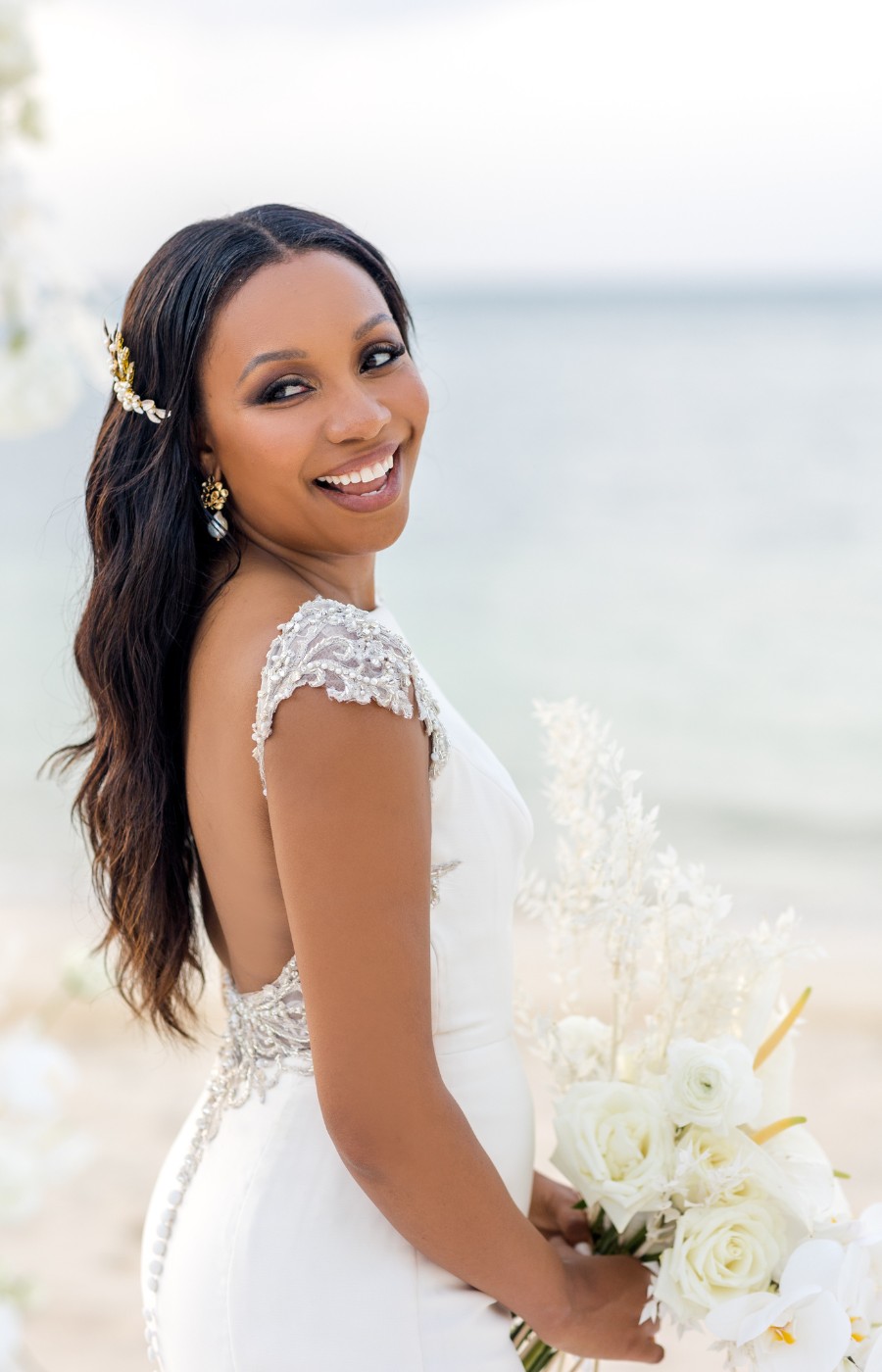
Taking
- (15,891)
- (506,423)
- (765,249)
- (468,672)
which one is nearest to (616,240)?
(765,249)

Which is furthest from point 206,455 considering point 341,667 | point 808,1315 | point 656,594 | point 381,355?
point 656,594

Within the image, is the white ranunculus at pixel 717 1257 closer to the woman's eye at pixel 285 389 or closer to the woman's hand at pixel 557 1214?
the woman's hand at pixel 557 1214

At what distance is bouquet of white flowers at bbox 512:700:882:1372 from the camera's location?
1.58 metres

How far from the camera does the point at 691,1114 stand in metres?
1.66

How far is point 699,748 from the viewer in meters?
10.9

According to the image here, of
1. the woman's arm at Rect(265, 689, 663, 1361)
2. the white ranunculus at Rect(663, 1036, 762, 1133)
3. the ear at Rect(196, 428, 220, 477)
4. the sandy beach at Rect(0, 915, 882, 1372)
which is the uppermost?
the ear at Rect(196, 428, 220, 477)

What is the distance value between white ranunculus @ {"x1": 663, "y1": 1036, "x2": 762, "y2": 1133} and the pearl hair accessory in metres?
1.14

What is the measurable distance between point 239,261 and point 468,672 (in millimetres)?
11015

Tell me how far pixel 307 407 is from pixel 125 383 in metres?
0.29

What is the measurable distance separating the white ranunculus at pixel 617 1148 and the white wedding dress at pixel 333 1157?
13 centimetres

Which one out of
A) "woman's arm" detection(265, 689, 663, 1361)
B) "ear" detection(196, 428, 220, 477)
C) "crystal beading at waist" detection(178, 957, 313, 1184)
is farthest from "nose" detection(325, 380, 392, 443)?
"crystal beading at waist" detection(178, 957, 313, 1184)

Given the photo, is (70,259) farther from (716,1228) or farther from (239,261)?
(716,1228)

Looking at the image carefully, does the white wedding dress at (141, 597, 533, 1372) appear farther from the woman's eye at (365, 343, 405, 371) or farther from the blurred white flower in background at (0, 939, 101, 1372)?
the blurred white flower in background at (0, 939, 101, 1372)

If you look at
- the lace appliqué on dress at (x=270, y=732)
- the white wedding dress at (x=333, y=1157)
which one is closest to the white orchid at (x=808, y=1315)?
the white wedding dress at (x=333, y=1157)
